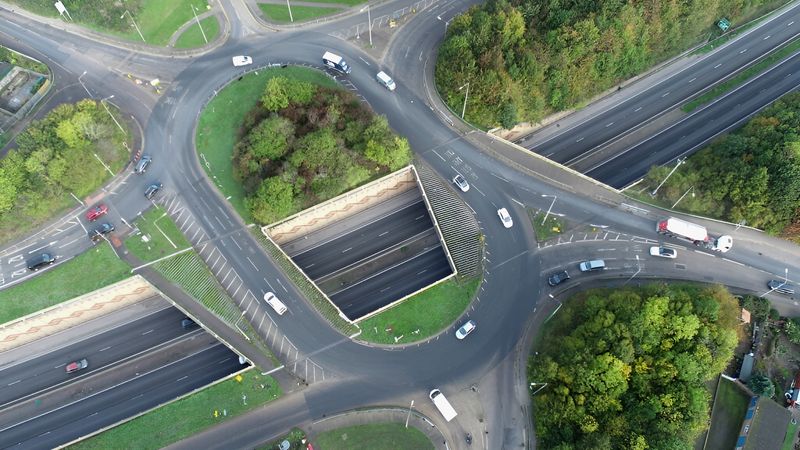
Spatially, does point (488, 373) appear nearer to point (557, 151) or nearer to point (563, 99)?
point (557, 151)

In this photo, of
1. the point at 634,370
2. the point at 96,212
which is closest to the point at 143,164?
the point at 96,212

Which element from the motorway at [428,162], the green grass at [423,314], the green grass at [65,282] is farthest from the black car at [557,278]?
the green grass at [65,282]

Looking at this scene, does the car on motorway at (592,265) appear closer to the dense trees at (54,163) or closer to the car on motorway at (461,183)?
the car on motorway at (461,183)

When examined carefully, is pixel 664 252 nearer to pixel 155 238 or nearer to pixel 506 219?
pixel 506 219

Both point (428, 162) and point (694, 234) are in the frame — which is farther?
point (428, 162)

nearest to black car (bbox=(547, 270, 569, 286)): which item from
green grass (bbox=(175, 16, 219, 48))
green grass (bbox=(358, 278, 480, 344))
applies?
green grass (bbox=(358, 278, 480, 344))

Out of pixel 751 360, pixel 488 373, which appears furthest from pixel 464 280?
pixel 751 360
